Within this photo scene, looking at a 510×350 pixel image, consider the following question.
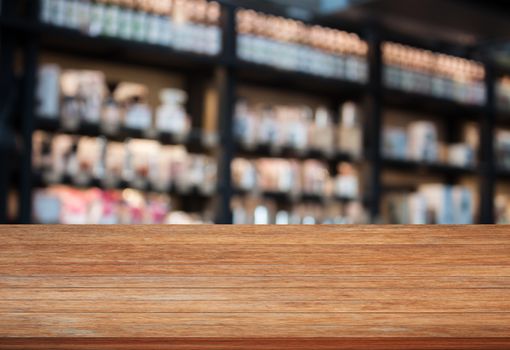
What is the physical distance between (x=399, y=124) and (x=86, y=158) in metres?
2.74

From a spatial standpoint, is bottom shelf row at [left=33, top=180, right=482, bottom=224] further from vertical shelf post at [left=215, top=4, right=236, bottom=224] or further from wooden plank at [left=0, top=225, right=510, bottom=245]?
wooden plank at [left=0, top=225, right=510, bottom=245]

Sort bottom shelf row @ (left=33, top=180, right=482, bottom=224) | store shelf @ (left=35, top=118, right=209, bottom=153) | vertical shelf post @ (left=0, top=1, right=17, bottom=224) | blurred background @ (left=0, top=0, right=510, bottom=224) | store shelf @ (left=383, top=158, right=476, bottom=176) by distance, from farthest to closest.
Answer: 1. store shelf @ (left=383, top=158, right=476, bottom=176)
2. bottom shelf row @ (left=33, top=180, right=482, bottom=224)
3. store shelf @ (left=35, top=118, right=209, bottom=153)
4. blurred background @ (left=0, top=0, right=510, bottom=224)
5. vertical shelf post @ (left=0, top=1, right=17, bottom=224)

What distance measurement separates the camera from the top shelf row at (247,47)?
13.6 feet

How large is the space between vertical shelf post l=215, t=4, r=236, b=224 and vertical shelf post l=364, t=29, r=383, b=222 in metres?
1.07

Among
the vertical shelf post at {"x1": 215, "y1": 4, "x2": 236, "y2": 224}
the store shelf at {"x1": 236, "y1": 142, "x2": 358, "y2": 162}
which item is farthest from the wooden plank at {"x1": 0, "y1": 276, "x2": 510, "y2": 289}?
the store shelf at {"x1": 236, "y1": 142, "x2": 358, "y2": 162}

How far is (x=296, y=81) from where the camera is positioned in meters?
5.19

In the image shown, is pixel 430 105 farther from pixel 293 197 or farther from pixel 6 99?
pixel 6 99

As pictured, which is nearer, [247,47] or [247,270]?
[247,270]

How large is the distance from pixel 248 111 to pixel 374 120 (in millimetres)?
930

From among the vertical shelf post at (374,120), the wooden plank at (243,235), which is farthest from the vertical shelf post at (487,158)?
the wooden plank at (243,235)

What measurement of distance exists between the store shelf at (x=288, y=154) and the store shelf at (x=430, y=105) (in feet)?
1.84

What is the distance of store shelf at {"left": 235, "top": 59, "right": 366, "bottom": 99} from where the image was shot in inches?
189

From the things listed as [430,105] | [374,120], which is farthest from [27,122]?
[430,105]

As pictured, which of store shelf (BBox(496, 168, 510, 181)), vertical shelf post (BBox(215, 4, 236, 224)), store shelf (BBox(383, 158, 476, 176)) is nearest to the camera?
vertical shelf post (BBox(215, 4, 236, 224))
